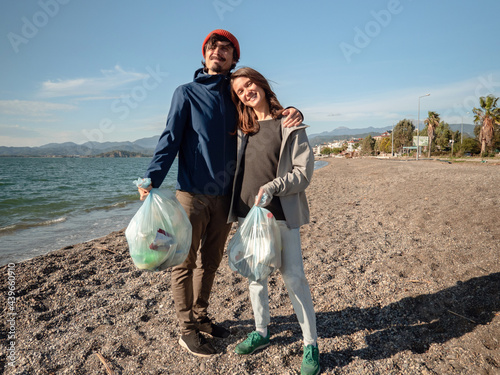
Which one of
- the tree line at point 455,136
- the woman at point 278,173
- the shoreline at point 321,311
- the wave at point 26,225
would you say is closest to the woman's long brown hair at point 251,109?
the woman at point 278,173

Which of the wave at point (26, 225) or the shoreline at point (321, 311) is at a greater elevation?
the shoreline at point (321, 311)

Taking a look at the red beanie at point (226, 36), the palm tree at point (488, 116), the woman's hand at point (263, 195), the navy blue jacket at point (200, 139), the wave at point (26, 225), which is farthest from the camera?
the palm tree at point (488, 116)

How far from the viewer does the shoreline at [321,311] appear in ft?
8.02

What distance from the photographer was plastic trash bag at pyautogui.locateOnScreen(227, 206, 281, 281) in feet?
7.18

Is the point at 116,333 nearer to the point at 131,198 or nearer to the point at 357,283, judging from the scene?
the point at 357,283

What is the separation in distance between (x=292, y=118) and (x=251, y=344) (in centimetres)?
178

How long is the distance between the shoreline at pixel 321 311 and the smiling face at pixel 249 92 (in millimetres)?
1960

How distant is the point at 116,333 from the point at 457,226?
5.63m

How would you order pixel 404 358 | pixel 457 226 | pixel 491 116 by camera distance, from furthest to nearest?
pixel 491 116 < pixel 457 226 < pixel 404 358

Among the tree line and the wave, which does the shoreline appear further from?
the tree line

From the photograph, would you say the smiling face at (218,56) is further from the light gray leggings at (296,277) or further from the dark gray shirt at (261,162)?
the light gray leggings at (296,277)

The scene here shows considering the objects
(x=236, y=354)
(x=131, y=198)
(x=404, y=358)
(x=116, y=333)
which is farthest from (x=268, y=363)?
(x=131, y=198)

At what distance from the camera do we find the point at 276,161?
2328 mm

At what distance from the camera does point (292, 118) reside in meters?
2.24
